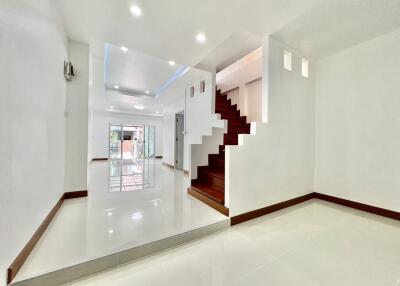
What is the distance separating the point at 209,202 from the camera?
2.86m

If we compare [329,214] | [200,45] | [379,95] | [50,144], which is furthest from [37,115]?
[379,95]

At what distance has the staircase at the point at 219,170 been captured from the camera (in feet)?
9.40

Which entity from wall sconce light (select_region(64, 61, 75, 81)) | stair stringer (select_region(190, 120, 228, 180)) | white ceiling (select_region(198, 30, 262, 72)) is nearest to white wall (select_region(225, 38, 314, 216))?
white ceiling (select_region(198, 30, 262, 72))

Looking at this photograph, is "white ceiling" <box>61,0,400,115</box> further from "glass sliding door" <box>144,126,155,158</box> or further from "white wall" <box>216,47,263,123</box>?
"glass sliding door" <box>144,126,155,158</box>

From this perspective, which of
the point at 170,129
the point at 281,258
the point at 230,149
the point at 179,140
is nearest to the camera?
the point at 281,258

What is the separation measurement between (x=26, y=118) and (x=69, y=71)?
1831 millimetres

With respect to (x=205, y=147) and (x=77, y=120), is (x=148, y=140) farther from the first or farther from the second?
(x=77, y=120)

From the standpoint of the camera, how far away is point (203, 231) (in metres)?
2.09

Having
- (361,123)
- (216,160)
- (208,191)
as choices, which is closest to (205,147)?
(216,160)

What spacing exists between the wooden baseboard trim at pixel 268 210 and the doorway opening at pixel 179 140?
4127 mm

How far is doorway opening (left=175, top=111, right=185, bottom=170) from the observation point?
648cm

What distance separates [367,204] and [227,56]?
12.1 ft

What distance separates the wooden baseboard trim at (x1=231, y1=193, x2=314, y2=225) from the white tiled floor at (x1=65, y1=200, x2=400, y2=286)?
12cm

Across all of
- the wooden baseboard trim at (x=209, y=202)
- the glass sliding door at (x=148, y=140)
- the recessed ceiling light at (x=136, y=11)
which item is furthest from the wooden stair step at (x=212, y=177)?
the glass sliding door at (x=148, y=140)
